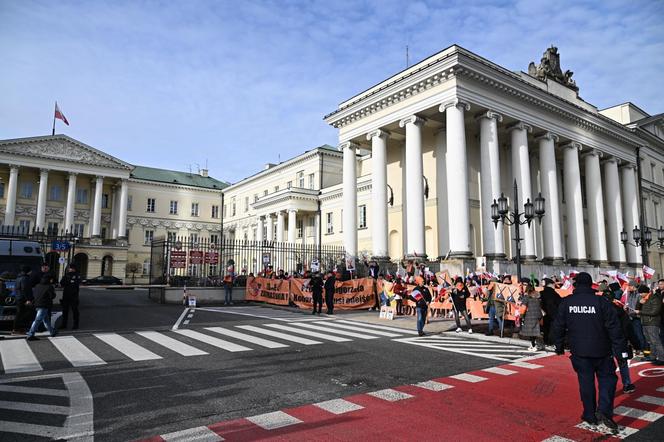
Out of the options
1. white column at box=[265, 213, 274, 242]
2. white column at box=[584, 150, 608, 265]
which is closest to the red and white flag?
white column at box=[265, 213, 274, 242]

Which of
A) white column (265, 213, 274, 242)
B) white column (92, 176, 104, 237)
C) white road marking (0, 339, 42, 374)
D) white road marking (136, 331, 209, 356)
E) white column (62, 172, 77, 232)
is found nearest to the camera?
white road marking (0, 339, 42, 374)

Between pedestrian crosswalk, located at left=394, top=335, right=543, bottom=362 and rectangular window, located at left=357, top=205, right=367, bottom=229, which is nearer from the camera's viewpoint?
pedestrian crosswalk, located at left=394, top=335, right=543, bottom=362

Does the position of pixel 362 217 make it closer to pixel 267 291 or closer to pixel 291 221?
pixel 291 221

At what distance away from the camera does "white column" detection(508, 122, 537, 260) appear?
2845 centimetres

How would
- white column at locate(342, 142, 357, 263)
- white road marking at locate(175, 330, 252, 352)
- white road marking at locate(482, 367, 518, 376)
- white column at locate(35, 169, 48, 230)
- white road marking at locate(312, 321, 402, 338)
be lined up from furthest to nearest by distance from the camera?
white column at locate(35, 169, 48, 230), white column at locate(342, 142, 357, 263), white road marking at locate(312, 321, 402, 338), white road marking at locate(175, 330, 252, 352), white road marking at locate(482, 367, 518, 376)

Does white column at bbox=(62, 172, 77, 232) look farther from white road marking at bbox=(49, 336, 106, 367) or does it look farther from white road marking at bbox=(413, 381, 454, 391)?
white road marking at bbox=(413, 381, 454, 391)

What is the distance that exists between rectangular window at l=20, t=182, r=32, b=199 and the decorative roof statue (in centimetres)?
5943

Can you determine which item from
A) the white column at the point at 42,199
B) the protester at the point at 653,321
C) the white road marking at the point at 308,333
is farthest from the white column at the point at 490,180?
the white column at the point at 42,199

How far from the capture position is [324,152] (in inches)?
2045

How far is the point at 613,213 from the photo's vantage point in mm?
37719

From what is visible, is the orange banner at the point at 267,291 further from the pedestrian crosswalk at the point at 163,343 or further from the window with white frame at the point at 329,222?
the window with white frame at the point at 329,222

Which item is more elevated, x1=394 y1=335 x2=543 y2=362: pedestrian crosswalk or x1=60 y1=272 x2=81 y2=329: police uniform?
x1=60 y1=272 x2=81 y2=329: police uniform

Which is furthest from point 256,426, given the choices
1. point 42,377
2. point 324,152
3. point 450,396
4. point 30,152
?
point 30,152

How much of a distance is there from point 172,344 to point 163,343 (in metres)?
0.29
